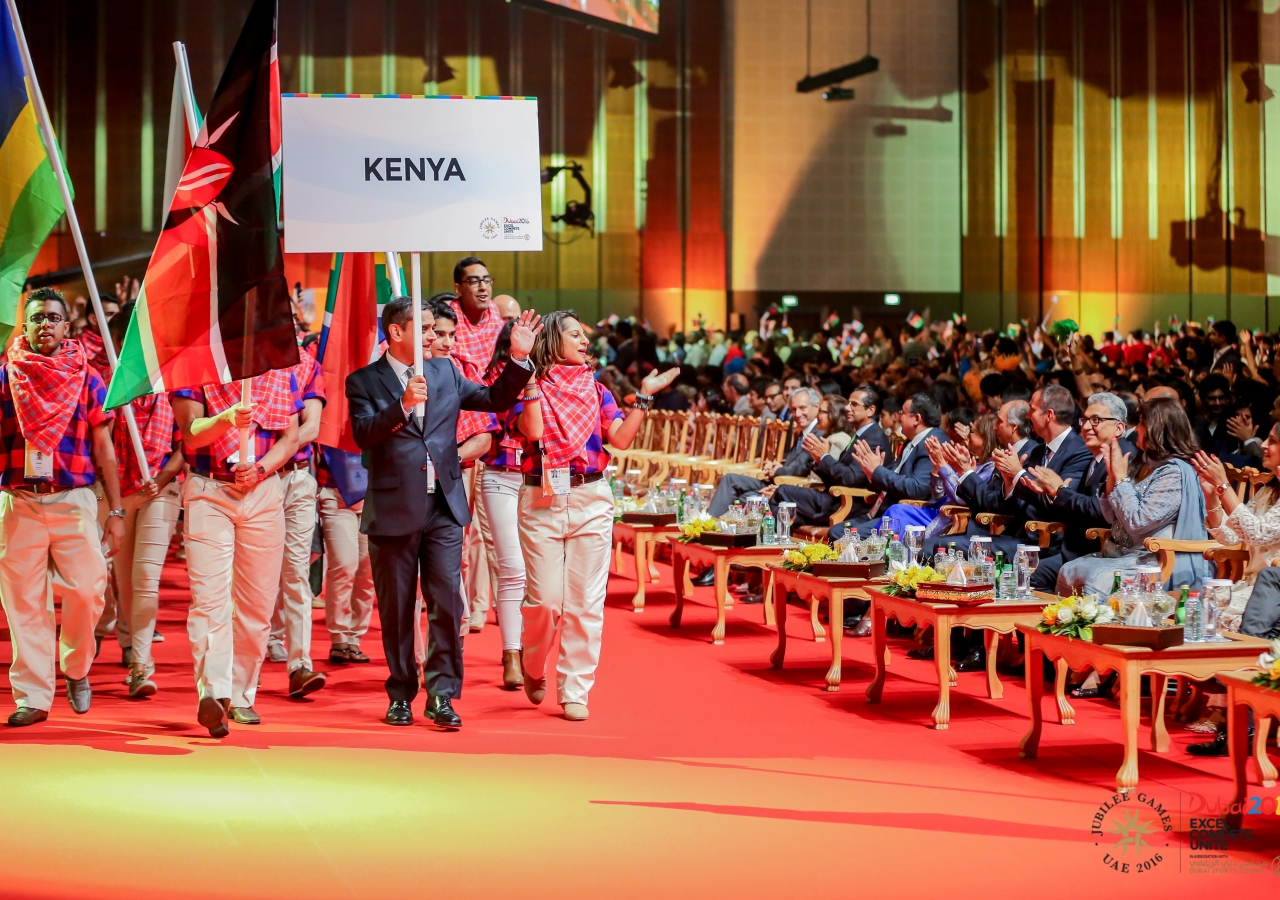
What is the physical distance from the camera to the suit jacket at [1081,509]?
6.43m

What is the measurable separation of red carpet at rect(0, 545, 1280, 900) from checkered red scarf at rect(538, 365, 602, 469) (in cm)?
100

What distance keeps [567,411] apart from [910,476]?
285 centimetres

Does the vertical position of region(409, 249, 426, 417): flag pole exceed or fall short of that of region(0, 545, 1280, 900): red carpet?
it exceeds it

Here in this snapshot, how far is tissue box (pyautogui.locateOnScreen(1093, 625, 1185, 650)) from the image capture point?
457 cm

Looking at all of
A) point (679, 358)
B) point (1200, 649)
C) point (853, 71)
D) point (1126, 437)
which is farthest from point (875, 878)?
point (853, 71)

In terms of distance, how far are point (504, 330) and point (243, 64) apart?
5.95 feet

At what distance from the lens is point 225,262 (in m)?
5.25

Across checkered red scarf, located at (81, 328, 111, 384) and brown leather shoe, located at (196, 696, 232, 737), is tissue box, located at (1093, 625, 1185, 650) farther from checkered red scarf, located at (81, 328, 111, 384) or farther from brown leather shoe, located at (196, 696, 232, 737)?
checkered red scarf, located at (81, 328, 111, 384)

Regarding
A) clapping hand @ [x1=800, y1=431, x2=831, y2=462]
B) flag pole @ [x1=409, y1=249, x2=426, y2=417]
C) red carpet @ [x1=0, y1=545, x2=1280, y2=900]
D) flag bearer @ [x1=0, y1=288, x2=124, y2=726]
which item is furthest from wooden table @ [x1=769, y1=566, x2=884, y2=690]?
flag bearer @ [x1=0, y1=288, x2=124, y2=726]

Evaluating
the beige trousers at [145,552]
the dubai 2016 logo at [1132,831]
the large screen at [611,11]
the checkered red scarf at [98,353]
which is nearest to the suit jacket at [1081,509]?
the dubai 2016 logo at [1132,831]

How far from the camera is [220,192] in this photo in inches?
208

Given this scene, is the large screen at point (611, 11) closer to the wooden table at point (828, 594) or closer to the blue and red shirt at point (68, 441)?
the wooden table at point (828, 594)

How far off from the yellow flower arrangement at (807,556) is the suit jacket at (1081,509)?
986 mm

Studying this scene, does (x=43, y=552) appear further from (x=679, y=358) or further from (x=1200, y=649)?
(x=679, y=358)
